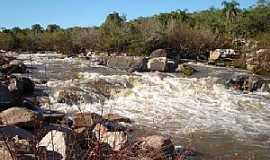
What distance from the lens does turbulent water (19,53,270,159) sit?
37.6 feet

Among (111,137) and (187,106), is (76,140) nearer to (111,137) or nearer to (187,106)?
(111,137)

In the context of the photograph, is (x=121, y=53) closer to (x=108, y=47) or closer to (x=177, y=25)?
(x=108, y=47)

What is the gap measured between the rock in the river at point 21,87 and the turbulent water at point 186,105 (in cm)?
60

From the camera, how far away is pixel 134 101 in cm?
1625

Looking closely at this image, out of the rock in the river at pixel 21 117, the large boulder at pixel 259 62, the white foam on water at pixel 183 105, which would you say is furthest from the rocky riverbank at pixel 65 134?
the large boulder at pixel 259 62

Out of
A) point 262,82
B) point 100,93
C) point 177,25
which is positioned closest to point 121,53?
point 177,25

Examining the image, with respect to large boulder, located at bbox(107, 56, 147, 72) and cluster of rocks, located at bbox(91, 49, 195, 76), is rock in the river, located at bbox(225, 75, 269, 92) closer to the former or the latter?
cluster of rocks, located at bbox(91, 49, 195, 76)

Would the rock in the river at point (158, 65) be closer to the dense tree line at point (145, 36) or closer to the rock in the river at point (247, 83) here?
the rock in the river at point (247, 83)

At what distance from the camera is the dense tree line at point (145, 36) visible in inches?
1244

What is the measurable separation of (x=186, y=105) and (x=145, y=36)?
1590 cm

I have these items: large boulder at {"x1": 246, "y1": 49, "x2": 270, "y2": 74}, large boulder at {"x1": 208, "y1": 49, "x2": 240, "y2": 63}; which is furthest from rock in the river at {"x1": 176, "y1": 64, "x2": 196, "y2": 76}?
large boulder at {"x1": 208, "y1": 49, "x2": 240, "y2": 63}

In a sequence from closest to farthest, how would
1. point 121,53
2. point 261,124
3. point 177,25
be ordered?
point 261,124 → point 121,53 → point 177,25

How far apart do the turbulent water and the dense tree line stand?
8.08 m

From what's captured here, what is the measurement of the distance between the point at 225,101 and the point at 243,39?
20348 mm
